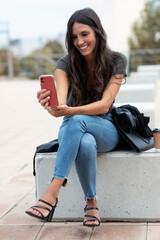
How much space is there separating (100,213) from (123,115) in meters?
0.68

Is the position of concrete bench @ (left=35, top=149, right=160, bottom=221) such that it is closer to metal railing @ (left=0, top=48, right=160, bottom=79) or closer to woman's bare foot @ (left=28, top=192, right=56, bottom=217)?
woman's bare foot @ (left=28, top=192, right=56, bottom=217)

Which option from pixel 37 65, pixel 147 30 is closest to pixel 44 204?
pixel 37 65

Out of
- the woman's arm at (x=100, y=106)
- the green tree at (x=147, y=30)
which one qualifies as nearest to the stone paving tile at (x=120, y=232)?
the woman's arm at (x=100, y=106)

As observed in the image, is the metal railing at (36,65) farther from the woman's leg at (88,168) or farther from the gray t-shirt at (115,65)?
the woman's leg at (88,168)

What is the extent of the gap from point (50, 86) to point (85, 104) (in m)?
0.41

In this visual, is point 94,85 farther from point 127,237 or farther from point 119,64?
point 127,237

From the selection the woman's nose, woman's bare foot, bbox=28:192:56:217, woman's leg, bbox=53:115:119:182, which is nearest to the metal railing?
the woman's nose

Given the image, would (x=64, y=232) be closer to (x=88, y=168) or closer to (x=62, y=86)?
(x=88, y=168)

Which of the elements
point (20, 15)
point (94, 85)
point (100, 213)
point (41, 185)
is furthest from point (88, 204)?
point (20, 15)

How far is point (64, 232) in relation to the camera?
2633 millimetres

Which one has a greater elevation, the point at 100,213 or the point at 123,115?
the point at 123,115

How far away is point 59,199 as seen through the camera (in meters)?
2.87

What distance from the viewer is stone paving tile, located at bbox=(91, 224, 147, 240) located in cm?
250

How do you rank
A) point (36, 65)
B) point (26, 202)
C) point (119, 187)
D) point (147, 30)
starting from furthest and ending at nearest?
point (147, 30), point (36, 65), point (26, 202), point (119, 187)
